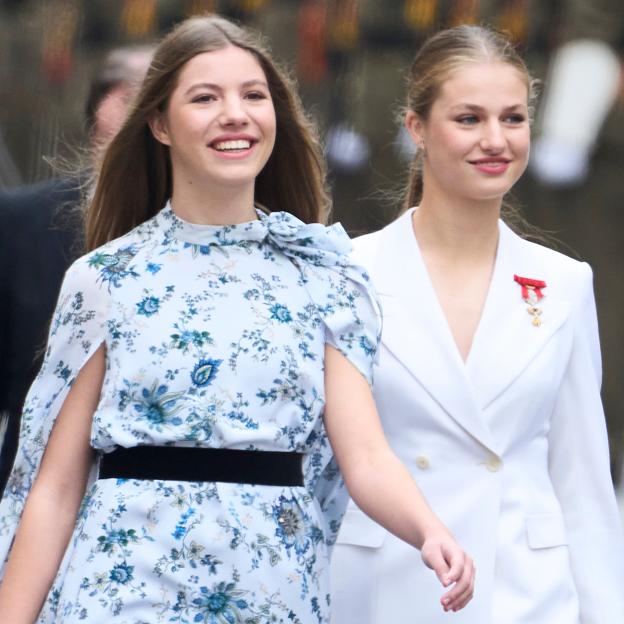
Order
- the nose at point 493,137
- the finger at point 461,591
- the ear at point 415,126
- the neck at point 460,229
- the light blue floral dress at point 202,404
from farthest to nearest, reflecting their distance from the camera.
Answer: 1. the ear at point 415,126
2. the neck at point 460,229
3. the nose at point 493,137
4. the light blue floral dress at point 202,404
5. the finger at point 461,591

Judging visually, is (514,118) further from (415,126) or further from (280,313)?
(280,313)

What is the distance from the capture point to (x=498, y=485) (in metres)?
5.03

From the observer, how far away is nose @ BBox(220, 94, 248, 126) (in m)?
4.46

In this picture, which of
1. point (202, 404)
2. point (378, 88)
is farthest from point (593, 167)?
point (202, 404)

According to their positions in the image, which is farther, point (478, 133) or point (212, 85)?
point (478, 133)

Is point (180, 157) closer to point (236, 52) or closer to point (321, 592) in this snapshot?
point (236, 52)

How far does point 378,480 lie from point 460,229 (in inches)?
45.3

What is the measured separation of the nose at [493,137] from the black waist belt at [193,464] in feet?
3.68

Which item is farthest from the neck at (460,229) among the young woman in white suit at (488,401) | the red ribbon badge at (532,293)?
the red ribbon badge at (532,293)

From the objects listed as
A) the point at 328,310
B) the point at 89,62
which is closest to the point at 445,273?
the point at 328,310

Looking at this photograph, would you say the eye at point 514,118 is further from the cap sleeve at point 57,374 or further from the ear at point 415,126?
the cap sleeve at point 57,374

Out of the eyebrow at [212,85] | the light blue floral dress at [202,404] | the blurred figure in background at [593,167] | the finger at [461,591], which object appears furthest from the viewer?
the blurred figure in background at [593,167]

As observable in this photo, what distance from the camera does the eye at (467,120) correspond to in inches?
207

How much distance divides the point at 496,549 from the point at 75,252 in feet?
3.98
